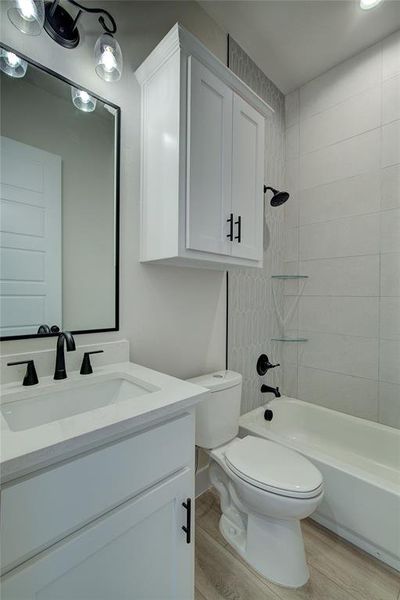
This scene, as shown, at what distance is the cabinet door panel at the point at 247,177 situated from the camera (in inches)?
53.8

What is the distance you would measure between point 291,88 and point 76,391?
105 inches

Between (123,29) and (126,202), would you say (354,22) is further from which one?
(126,202)

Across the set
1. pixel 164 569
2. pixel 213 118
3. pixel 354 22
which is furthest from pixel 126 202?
pixel 354 22

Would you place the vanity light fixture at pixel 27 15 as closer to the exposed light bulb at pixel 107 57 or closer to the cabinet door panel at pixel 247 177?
the exposed light bulb at pixel 107 57

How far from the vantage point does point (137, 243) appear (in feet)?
4.33

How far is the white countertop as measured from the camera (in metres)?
0.55

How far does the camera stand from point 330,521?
1.41 m

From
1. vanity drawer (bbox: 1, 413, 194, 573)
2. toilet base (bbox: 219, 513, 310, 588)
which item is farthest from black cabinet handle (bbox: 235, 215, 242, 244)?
toilet base (bbox: 219, 513, 310, 588)

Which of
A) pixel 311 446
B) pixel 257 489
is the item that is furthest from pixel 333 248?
pixel 257 489

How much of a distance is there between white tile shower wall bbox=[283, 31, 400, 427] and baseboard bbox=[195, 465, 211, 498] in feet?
3.20

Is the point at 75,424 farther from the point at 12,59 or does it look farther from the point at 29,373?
the point at 12,59

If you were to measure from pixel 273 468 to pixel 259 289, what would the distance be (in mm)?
1193

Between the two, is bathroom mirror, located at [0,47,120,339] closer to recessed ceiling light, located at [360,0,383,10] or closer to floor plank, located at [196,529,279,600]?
floor plank, located at [196,529,279,600]

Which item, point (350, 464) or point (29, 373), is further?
point (350, 464)
